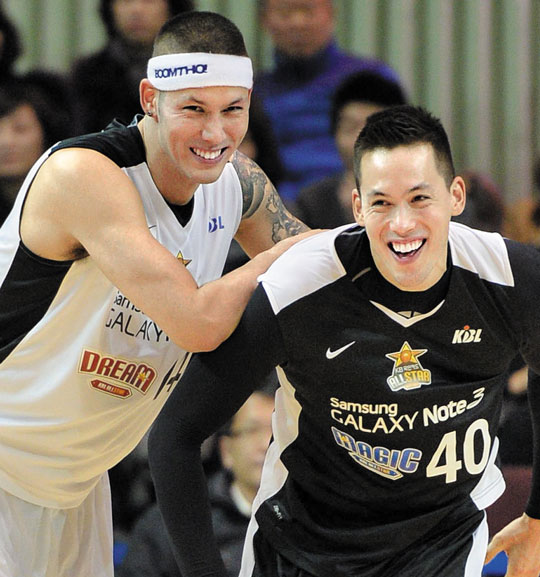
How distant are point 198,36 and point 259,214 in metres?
0.65

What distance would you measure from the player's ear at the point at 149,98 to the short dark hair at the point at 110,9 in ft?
9.76

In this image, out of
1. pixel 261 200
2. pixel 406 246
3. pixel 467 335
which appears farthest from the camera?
pixel 261 200

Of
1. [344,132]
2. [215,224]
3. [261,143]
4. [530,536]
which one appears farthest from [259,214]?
[344,132]

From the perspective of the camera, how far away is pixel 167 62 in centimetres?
341

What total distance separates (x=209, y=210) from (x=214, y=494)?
2046 millimetres

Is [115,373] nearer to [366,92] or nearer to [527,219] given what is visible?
[366,92]

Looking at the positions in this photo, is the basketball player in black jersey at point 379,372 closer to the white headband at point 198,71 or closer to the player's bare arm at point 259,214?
the white headband at point 198,71

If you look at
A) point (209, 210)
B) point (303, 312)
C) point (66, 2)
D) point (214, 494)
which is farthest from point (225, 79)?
point (66, 2)

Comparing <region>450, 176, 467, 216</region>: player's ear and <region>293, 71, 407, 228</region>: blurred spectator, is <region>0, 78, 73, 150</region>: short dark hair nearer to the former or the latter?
<region>293, 71, 407, 228</region>: blurred spectator

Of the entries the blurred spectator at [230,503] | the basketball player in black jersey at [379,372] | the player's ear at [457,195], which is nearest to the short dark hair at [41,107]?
the blurred spectator at [230,503]

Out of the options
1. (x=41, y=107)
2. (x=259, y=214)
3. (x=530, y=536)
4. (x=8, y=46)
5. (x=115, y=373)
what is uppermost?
(x=8, y=46)

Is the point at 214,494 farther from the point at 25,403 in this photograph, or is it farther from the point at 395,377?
the point at 395,377

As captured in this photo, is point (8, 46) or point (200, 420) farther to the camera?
point (8, 46)

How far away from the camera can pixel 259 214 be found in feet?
12.4
